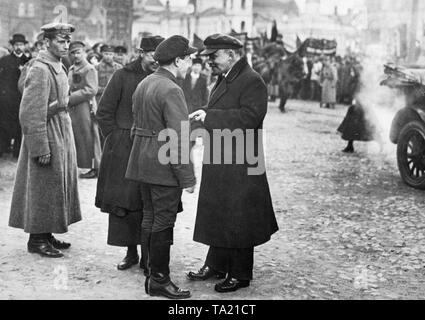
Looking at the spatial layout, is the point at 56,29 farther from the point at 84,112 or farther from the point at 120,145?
the point at 84,112

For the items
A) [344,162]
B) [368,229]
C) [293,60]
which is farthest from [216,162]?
[293,60]

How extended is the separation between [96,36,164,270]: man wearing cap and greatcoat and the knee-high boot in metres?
0.57

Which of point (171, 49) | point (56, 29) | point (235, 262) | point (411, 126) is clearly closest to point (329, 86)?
point (411, 126)

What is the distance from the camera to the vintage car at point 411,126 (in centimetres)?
843

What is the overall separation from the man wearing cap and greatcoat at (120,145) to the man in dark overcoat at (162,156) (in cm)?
52

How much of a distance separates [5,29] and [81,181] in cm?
4347

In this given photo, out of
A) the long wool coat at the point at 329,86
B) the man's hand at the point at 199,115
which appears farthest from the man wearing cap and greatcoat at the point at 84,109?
the long wool coat at the point at 329,86

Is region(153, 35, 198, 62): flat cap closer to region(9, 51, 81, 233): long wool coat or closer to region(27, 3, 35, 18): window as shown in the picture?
region(9, 51, 81, 233): long wool coat

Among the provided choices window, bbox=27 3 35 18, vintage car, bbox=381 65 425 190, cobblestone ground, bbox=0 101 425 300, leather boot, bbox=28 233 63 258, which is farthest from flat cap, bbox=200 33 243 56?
window, bbox=27 3 35 18

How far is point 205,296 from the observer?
4.47 meters

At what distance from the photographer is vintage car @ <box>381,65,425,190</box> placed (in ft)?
27.7

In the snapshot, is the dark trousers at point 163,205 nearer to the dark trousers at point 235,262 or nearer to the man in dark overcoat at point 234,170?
the man in dark overcoat at point 234,170

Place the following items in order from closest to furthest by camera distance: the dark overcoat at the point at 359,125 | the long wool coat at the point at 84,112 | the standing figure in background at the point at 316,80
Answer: the long wool coat at the point at 84,112
the dark overcoat at the point at 359,125
the standing figure in background at the point at 316,80
